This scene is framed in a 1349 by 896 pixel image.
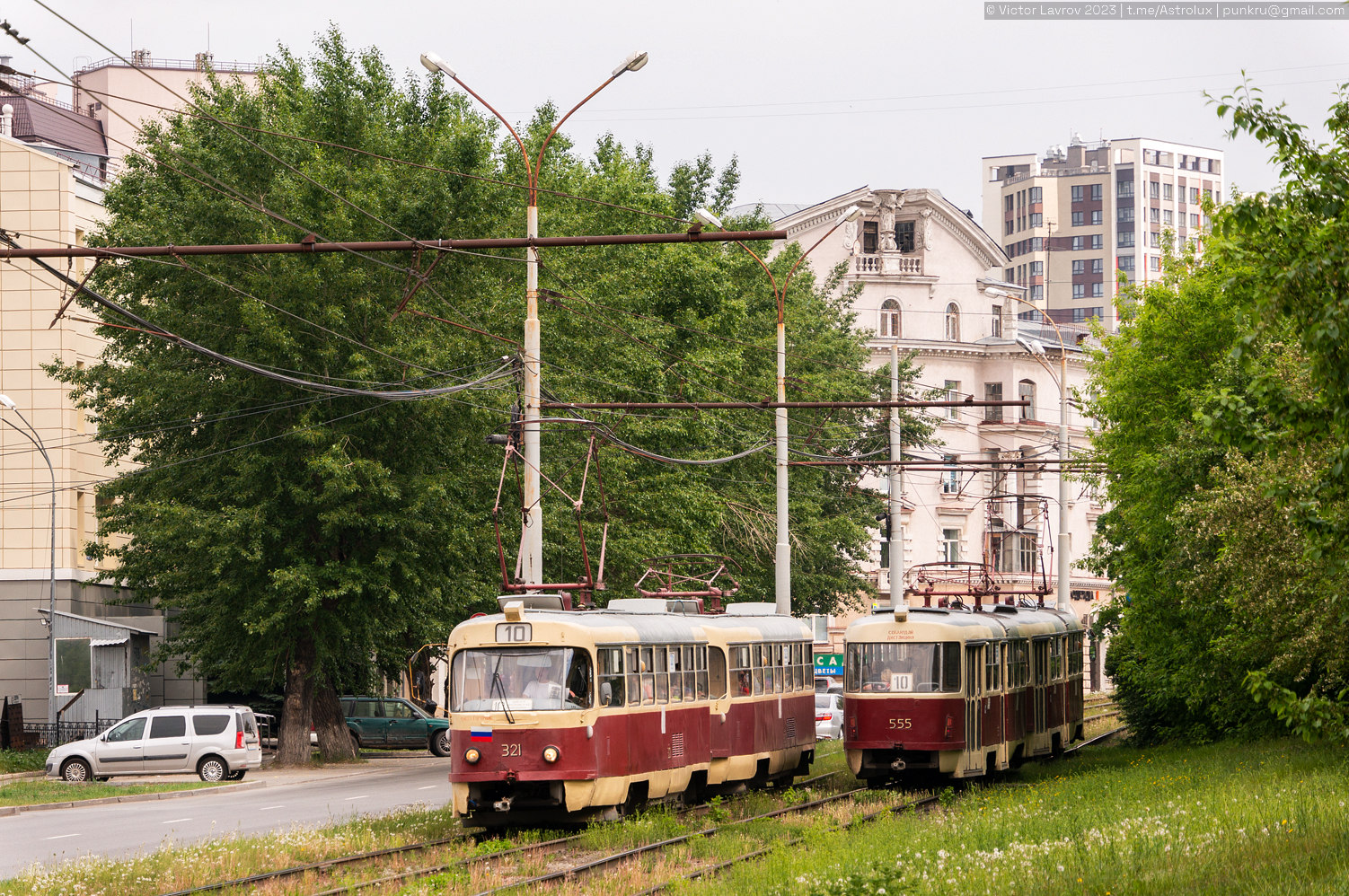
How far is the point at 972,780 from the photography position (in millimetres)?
27719

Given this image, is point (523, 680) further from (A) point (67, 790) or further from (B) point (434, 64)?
(A) point (67, 790)

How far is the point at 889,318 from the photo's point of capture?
2913 inches

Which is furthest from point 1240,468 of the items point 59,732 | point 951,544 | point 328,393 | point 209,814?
point 951,544

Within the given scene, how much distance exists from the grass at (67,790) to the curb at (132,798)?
13 centimetres

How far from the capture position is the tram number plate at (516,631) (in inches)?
771

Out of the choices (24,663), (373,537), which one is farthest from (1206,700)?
(24,663)

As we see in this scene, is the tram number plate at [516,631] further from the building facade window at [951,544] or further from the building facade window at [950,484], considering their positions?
the building facade window at [950,484]

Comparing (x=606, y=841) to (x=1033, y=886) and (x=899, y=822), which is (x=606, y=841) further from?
(x=1033, y=886)

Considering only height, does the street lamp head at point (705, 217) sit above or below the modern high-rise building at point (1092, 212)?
below

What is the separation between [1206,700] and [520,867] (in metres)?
19.3

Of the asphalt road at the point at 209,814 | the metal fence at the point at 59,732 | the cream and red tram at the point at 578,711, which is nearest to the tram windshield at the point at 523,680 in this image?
the cream and red tram at the point at 578,711

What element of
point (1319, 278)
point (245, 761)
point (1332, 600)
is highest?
point (1319, 278)

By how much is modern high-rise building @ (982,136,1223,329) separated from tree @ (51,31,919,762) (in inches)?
4700

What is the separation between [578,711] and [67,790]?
15.0m
